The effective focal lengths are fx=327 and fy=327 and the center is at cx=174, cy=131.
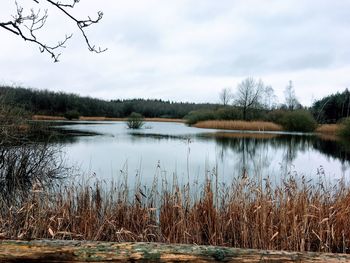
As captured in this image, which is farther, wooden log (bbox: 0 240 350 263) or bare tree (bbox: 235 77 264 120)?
bare tree (bbox: 235 77 264 120)

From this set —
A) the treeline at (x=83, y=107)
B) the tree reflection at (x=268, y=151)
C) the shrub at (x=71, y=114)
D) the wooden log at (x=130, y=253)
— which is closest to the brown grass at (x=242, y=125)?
the treeline at (x=83, y=107)

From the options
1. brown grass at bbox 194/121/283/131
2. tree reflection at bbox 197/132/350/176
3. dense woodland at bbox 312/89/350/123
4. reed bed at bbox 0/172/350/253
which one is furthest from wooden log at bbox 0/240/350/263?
brown grass at bbox 194/121/283/131

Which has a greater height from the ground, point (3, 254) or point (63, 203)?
point (3, 254)

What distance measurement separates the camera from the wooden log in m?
1.94

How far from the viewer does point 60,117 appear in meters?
63.1

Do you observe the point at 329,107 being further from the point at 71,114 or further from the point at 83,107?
the point at 83,107

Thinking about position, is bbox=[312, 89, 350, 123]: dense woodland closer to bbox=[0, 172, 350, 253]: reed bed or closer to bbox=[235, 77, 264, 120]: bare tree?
bbox=[0, 172, 350, 253]: reed bed

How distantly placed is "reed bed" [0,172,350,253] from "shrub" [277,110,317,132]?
2825 cm

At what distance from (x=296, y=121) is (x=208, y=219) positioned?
104 feet

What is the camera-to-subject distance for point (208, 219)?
412 centimetres

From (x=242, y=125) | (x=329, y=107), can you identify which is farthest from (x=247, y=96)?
(x=329, y=107)

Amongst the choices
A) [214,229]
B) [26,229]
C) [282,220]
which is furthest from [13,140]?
[282,220]

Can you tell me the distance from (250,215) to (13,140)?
6215 millimetres

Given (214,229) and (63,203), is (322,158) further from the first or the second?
(63,203)
